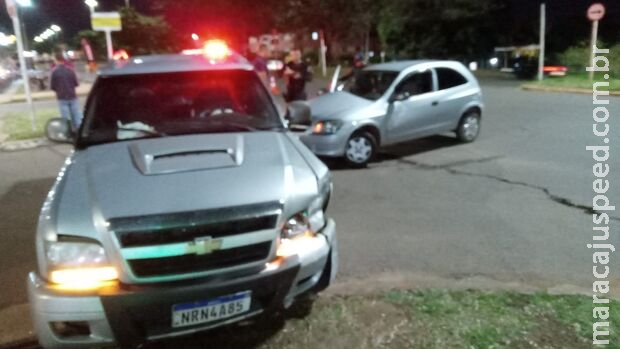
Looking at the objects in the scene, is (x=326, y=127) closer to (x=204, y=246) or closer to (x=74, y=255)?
(x=204, y=246)

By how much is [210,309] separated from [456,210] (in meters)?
4.09

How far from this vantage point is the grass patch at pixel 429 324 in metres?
3.55

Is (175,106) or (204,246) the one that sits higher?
(175,106)

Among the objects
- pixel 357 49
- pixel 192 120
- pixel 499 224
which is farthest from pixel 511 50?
pixel 192 120

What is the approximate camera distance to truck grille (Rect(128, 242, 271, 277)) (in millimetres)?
2895

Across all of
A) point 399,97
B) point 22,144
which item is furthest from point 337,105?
point 22,144

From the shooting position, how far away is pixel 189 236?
2924mm

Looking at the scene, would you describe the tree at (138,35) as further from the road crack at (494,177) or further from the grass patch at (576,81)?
the road crack at (494,177)

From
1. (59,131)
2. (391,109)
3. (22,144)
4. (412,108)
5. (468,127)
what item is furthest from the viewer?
(22,144)

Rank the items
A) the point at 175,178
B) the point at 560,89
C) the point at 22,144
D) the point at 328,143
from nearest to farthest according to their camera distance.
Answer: the point at 175,178
the point at 328,143
the point at 22,144
the point at 560,89

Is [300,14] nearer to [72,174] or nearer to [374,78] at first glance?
[374,78]

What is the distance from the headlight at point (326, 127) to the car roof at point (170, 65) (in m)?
3.75

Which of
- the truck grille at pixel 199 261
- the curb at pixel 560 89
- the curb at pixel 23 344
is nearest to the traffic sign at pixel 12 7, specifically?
the curb at pixel 23 344

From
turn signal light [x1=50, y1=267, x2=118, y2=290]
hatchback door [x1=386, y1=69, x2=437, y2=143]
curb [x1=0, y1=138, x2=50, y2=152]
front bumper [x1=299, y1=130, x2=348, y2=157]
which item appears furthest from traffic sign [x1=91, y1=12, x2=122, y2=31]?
turn signal light [x1=50, y1=267, x2=118, y2=290]
